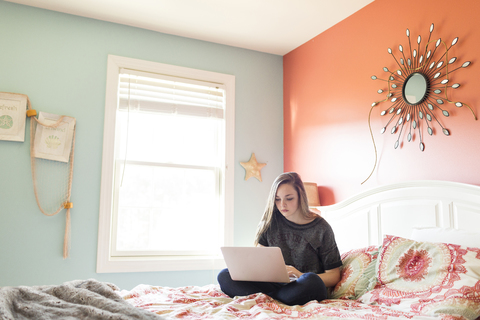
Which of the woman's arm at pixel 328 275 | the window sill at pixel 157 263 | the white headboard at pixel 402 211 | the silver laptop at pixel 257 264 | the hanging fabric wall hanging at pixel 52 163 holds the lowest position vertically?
the window sill at pixel 157 263

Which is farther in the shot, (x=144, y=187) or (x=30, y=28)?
(x=144, y=187)

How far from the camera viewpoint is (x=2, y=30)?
309cm

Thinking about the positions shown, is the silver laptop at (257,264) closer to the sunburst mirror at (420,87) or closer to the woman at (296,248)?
the woman at (296,248)

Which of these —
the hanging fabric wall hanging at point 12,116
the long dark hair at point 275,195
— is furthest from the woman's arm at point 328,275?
the hanging fabric wall hanging at point 12,116

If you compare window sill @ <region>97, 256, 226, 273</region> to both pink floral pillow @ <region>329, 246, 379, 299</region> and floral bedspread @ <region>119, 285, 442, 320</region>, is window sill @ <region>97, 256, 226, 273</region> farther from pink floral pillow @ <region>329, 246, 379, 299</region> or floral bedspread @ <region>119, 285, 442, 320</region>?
pink floral pillow @ <region>329, 246, 379, 299</region>

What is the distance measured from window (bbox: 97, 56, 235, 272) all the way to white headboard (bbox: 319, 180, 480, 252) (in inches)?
42.5

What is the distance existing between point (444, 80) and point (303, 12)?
1.29 meters

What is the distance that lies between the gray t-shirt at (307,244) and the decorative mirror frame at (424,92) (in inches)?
33.7

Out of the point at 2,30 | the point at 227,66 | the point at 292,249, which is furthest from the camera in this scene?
the point at 227,66

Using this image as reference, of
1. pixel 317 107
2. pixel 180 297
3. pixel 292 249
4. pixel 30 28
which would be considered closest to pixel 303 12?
pixel 317 107

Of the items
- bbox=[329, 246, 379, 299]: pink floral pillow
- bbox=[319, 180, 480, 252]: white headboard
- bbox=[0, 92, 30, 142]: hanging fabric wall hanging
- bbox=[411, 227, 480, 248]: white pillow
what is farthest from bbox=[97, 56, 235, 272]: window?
bbox=[411, 227, 480, 248]: white pillow

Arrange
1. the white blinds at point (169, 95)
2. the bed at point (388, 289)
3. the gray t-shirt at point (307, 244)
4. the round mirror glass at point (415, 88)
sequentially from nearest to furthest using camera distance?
the bed at point (388, 289) → the gray t-shirt at point (307, 244) → the round mirror glass at point (415, 88) → the white blinds at point (169, 95)

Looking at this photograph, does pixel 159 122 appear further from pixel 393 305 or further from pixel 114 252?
pixel 393 305

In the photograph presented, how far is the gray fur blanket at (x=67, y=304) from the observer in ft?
4.31
